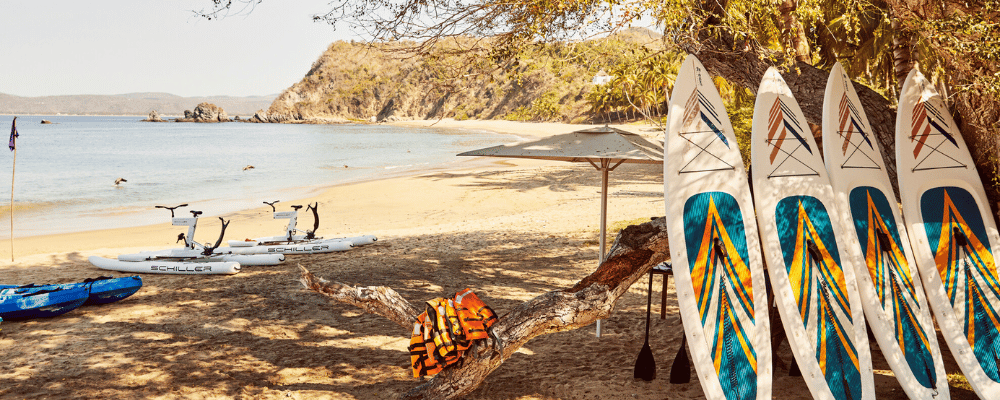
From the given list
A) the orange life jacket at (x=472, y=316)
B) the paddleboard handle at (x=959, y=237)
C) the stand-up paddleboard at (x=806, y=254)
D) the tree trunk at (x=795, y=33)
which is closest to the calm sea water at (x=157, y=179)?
the orange life jacket at (x=472, y=316)

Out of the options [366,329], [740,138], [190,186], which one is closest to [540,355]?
[366,329]

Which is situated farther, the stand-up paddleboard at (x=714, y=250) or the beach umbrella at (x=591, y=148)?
the beach umbrella at (x=591, y=148)

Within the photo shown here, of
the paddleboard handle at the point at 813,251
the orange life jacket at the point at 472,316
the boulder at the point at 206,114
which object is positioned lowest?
the orange life jacket at the point at 472,316

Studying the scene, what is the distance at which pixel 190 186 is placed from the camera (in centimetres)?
2272

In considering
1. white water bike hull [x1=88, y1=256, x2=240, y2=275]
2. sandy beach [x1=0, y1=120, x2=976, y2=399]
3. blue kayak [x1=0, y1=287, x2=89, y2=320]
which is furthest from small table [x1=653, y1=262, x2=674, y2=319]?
blue kayak [x1=0, y1=287, x2=89, y2=320]

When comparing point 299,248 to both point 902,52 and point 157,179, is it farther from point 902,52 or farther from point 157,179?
point 157,179

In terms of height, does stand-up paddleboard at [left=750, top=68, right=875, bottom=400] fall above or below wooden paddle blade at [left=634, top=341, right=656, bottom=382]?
above

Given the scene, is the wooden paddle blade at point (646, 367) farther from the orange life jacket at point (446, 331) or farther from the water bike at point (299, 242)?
the water bike at point (299, 242)

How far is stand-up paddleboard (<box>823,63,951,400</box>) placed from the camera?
12.3ft

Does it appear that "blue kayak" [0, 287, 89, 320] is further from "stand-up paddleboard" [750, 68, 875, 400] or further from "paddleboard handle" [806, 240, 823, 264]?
"paddleboard handle" [806, 240, 823, 264]

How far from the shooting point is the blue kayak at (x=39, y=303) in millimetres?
5566

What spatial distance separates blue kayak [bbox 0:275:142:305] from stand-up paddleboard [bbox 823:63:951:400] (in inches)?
259

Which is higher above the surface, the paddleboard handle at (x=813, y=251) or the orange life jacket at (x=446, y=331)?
the paddleboard handle at (x=813, y=251)

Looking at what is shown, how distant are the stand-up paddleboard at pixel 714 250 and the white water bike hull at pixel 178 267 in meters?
5.73
